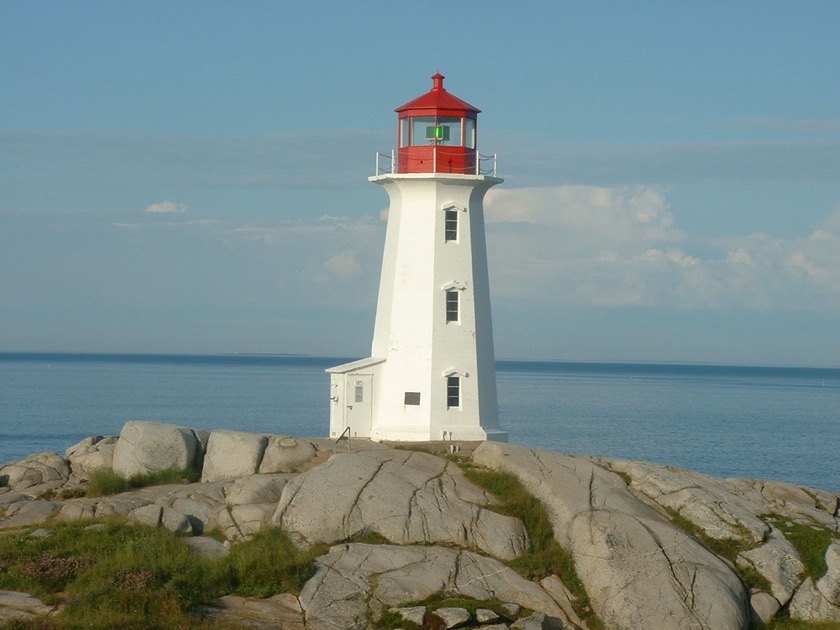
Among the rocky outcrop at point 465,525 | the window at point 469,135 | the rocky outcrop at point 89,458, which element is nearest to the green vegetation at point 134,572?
the rocky outcrop at point 465,525

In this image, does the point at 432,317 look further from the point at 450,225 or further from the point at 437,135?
the point at 437,135

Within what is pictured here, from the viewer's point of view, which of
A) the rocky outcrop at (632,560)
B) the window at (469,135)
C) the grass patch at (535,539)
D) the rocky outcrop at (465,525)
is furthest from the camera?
the window at (469,135)

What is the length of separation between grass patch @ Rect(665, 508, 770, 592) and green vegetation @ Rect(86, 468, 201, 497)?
35.6ft

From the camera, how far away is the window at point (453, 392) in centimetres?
2959

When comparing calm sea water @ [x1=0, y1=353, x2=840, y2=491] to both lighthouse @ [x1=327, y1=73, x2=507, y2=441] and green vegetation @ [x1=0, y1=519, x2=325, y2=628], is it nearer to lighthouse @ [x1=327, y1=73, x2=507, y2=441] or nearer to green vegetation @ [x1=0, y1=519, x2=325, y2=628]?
lighthouse @ [x1=327, y1=73, x2=507, y2=441]

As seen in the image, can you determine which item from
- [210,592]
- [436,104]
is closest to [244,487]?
[210,592]

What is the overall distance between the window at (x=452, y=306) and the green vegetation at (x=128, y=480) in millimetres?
7187

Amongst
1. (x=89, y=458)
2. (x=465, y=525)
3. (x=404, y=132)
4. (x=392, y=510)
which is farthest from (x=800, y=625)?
(x=89, y=458)

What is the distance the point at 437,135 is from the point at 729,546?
1233 centimetres

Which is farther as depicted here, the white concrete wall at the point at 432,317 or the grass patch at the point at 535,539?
the white concrete wall at the point at 432,317

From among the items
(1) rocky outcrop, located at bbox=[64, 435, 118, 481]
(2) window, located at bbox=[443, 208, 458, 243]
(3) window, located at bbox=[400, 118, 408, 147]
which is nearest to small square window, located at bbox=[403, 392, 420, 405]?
(2) window, located at bbox=[443, 208, 458, 243]

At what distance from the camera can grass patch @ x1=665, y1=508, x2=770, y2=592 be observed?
22.5 meters

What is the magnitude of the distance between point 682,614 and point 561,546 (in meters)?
2.78

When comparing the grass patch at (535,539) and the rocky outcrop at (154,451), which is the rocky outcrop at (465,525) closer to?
the rocky outcrop at (154,451)
